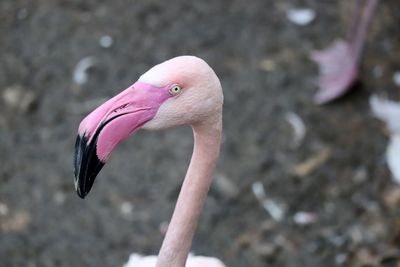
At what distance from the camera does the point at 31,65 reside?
10.1 ft

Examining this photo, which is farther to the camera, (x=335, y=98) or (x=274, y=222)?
(x=335, y=98)

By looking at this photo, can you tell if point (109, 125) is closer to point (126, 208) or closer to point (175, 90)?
point (175, 90)

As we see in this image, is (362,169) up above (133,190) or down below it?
below

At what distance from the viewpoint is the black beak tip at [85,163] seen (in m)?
1.31

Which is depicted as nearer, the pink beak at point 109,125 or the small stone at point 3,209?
the pink beak at point 109,125

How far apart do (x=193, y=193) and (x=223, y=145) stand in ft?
4.26

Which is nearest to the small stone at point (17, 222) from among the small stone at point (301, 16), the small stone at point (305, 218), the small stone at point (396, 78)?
the small stone at point (305, 218)

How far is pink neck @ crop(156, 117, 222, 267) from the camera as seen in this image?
1486 millimetres

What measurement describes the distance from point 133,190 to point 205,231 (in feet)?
1.15

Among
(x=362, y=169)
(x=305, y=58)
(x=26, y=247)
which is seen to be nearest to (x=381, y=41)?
(x=305, y=58)

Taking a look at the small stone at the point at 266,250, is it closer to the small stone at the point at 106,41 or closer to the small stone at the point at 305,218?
the small stone at the point at 305,218

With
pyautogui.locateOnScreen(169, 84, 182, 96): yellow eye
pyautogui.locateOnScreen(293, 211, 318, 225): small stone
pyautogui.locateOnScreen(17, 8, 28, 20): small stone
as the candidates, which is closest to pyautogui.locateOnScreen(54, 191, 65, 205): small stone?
pyautogui.locateOnScreen(293, 211, 318, 225): small stone

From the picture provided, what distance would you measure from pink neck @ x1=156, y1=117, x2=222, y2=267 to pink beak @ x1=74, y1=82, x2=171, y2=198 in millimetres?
163

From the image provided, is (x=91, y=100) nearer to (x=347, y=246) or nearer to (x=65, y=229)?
(x=65, y=229)
